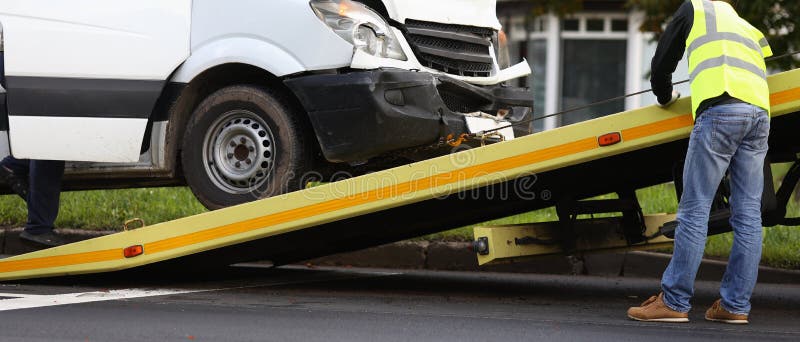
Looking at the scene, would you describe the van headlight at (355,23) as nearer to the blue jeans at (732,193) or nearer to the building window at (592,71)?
the blue jeans at (732,193)

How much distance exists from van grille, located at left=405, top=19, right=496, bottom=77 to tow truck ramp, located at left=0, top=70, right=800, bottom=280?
80 centimetres

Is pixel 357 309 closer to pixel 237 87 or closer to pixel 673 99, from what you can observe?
pixel 237 87

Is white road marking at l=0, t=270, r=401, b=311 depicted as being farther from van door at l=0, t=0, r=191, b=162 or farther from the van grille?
the van grille

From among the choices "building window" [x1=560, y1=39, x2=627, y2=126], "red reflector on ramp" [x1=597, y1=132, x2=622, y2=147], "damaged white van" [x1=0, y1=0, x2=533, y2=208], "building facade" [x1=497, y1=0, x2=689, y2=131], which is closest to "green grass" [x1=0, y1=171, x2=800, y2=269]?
"damaged white van" [x1=0, y1=0, x2=533, y2=208]

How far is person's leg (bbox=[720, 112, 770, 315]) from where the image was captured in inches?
219

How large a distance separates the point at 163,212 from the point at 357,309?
12.0 feet

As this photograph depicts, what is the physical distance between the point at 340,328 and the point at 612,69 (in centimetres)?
1965

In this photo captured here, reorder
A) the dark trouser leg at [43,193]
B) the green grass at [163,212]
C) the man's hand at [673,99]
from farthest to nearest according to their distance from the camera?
the green grass at [163,212]
the dark trouser leg at [43,193]
the man's hand at [673,99]

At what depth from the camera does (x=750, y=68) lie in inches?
217

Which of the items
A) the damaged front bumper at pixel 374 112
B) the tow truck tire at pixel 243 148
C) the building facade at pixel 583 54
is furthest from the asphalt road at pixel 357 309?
the building facade at pixel 583 54

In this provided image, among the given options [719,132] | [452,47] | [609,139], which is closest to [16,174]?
[452,47]

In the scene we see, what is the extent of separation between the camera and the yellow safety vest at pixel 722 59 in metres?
5.46

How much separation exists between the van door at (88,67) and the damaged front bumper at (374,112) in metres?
0.81

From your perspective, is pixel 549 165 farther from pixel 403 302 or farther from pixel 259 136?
pixel 259 136
